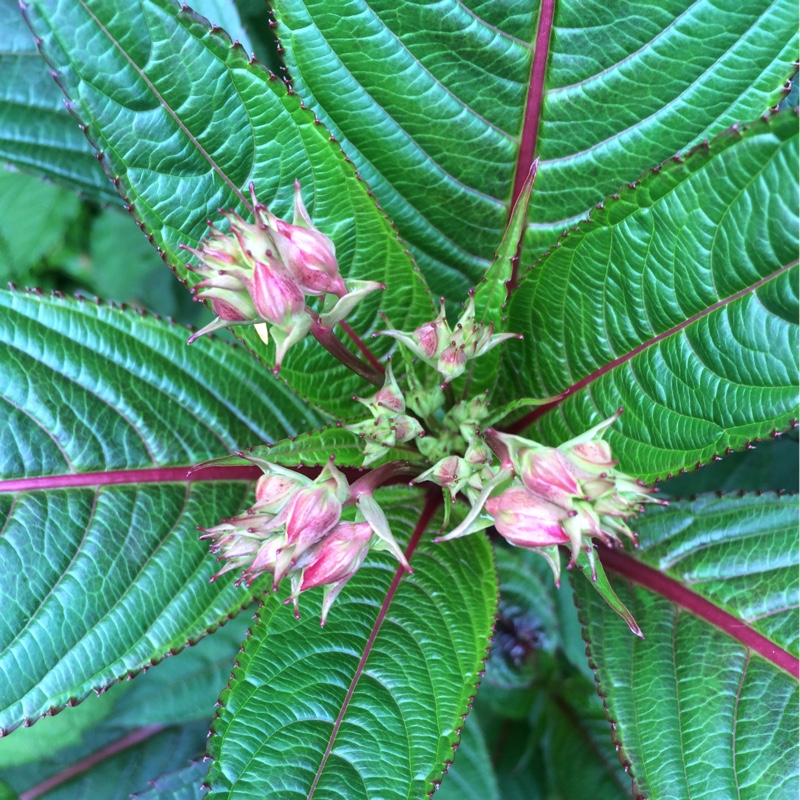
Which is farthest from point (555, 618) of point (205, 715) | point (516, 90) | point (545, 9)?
point (545, 9)

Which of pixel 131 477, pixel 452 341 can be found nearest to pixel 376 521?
pixel 452 341

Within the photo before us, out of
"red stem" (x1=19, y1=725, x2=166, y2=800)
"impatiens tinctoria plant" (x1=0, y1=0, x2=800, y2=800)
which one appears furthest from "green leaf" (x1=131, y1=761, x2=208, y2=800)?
"impatiens tinctoria plant" (x1=0, y1=0, x2=800, y2=800)

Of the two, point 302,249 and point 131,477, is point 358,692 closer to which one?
point 131,477

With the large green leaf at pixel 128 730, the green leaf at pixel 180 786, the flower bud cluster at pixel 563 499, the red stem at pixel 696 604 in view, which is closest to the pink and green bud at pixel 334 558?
the flower bud cluster at pixel 563 499

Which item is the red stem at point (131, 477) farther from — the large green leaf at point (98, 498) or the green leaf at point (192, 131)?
the green leaf at point (192, 131)

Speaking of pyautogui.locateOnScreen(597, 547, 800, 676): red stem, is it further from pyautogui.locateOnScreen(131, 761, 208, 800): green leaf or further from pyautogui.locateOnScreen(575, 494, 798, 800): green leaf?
pyautogui.locateOnScreen(131, 761, 208, 800): green leaf

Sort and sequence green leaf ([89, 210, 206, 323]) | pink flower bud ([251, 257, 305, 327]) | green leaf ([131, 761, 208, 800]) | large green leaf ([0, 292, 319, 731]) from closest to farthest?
pink flower bud ([251, 257, 305, 327]) → large green leaf ([0, 292, 319, 731]) → green leaf ([131, 761, 208, 800]) → green leaf ([89, 210, 206, 323])
